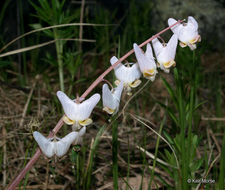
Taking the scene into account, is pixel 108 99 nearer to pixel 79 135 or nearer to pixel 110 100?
pixel 110 100

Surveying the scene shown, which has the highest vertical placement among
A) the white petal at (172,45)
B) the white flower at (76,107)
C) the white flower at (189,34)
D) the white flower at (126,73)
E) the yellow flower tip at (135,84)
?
the white flower at (189,34)

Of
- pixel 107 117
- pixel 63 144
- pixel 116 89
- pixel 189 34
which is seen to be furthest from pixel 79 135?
pixel 189 34

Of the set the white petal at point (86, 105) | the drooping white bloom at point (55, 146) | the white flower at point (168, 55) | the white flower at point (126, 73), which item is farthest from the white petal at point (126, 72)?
the drooping white bloom at point (55, 146)

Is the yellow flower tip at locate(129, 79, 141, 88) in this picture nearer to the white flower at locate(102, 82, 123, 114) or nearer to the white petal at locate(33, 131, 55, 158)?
the white flower at locate(102, 82, 123, 114)

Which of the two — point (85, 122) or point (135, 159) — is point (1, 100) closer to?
point (135, 159)

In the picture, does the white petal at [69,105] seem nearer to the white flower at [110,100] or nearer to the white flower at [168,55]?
the white flower at [110,100]

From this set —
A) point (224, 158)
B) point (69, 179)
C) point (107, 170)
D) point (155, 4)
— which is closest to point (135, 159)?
point (107, 170)
